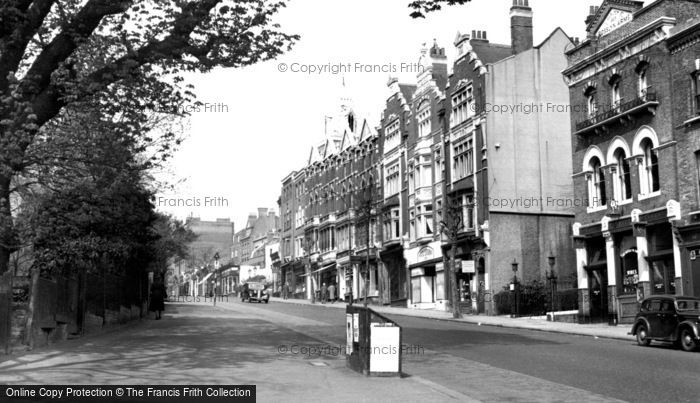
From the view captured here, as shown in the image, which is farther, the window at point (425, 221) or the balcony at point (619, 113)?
the window at point (425, 221)

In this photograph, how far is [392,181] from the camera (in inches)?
2266

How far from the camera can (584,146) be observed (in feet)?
113

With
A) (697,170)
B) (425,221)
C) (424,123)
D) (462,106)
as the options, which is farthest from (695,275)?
(424,123)

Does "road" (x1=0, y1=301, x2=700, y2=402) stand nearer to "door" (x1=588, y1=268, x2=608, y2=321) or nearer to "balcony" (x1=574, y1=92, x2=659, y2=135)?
"door" (x1=588, y1=268, x2=608, y2=321)

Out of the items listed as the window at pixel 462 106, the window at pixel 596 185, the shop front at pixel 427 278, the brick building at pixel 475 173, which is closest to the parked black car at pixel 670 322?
the window at pixel 596 185

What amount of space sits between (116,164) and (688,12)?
23608 mm

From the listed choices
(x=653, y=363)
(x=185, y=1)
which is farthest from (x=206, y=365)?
(x=653, y=363)

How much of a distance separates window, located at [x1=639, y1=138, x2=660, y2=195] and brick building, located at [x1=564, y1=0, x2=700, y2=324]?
43 millimetres

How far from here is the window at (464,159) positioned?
44.2 metres

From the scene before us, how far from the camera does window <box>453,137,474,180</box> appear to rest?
4425 centimetres

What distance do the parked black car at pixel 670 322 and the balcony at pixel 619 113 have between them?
10.7 meters

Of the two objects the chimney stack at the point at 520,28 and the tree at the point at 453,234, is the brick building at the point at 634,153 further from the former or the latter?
the chimney stack at the point at 520,28

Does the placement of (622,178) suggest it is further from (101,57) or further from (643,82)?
(101,57)

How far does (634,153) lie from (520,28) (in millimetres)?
17444
